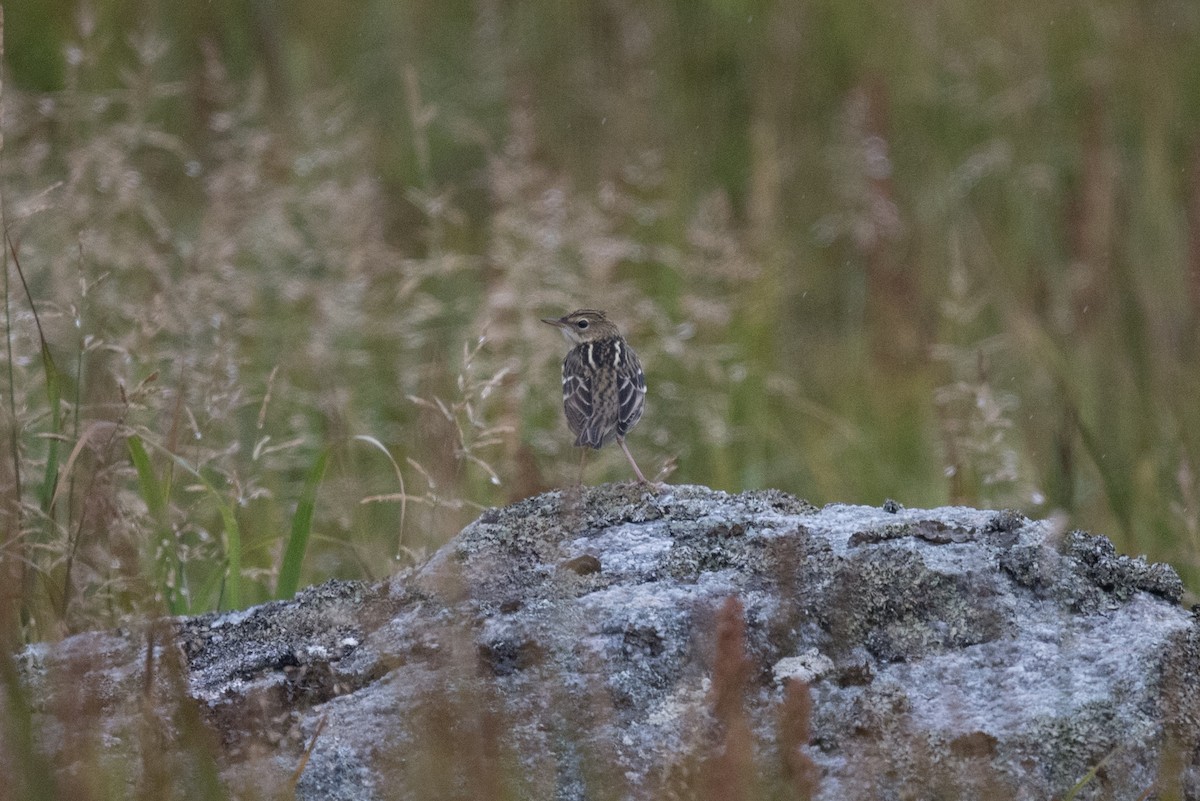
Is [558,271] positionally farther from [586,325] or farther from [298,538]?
[298,538]

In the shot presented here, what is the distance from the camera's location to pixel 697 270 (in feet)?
20.2

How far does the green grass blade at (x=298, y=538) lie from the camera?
3.43m

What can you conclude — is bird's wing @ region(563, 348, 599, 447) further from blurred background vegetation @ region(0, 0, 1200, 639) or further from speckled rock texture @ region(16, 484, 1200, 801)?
speckled rock texture @ region(16, 484, 1200, 801)

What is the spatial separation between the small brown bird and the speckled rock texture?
1.56 metres

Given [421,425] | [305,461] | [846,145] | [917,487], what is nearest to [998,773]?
[421,425]

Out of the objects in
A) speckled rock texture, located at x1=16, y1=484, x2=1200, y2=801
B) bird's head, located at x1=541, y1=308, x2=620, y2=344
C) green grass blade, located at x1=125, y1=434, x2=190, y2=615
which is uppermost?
bird's head, located at x1=541, y1=308, x2=620, y2=344

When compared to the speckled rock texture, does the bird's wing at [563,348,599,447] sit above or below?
above

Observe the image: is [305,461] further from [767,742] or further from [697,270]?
[767,742]

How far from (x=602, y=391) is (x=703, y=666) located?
2.25 m

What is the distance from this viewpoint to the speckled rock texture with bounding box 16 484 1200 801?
93.0 inches

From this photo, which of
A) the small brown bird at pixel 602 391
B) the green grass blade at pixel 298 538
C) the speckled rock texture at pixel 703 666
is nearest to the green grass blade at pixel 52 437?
the green grass blade at pixel 298 538

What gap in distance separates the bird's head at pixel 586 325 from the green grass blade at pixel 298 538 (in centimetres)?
212

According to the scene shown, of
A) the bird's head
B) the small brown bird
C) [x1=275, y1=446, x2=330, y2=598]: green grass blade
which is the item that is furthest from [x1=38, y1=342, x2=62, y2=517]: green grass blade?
the bird's head

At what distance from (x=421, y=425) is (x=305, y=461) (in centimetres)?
224
